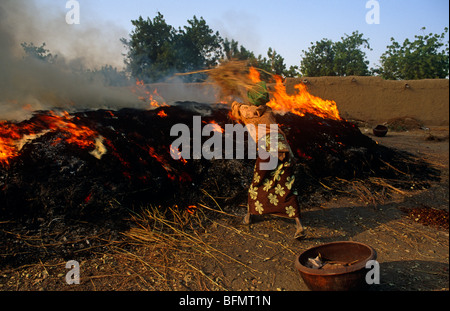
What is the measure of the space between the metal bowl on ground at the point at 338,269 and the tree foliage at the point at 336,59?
19.1m

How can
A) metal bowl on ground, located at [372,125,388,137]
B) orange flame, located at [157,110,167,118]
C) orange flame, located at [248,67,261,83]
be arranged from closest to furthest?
orange flame, located at [248,67,261,83]
orange flame, located at [157,110,167,118]
metal bowl on ground, located at [372,125,388,137]

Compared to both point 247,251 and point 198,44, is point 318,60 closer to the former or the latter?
point 198,44

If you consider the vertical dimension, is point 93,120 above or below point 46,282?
above

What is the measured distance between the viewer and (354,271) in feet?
7.19

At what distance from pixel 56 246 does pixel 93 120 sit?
197 centimetres

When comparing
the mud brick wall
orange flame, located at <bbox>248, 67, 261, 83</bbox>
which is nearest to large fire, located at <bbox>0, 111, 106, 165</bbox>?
orange flame, located at <bbox>248, 67, 261, 83</bbox>

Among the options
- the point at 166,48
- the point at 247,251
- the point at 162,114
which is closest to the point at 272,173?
the point at 247,251

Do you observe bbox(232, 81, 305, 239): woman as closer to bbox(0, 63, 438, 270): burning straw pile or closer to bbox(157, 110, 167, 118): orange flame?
bbox(0, 63, 438, 270): burning straw pile

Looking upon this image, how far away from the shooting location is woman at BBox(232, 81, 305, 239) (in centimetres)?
354

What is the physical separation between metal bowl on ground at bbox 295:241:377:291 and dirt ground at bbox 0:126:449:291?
286mm

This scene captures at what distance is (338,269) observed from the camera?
2.22 metres
